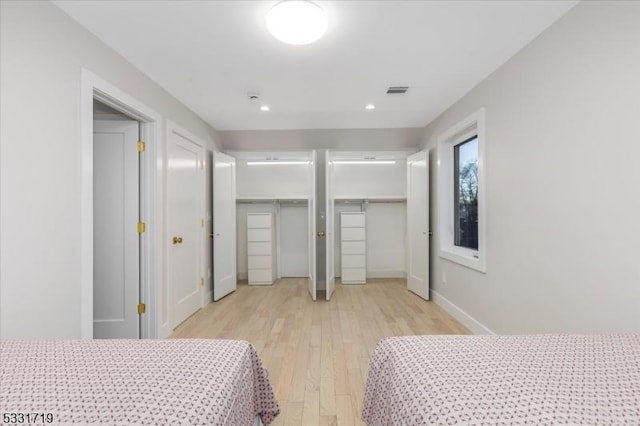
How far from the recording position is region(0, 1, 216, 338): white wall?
4.54 feet

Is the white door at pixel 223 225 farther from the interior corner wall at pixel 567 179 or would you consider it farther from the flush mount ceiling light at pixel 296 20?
the interior corner wall at pixel 567 179

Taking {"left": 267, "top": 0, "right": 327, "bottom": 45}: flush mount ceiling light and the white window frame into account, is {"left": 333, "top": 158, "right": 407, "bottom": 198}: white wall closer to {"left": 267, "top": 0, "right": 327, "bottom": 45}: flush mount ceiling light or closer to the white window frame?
the white window frame

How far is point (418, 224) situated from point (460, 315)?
135 centimetres

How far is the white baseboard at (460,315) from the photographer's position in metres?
2.71

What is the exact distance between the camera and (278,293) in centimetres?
422

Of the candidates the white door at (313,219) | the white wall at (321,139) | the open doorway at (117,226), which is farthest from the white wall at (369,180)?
the open doorway at (117,226)

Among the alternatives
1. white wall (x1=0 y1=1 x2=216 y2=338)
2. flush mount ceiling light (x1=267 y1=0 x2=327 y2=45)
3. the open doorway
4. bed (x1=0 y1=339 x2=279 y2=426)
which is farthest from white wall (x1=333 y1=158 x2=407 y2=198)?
bed (x1=0 y1=339 x2=279 y2=426)

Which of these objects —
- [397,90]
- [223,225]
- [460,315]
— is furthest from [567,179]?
[223,225]

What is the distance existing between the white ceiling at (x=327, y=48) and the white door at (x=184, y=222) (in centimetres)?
60

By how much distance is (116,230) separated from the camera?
2582mm

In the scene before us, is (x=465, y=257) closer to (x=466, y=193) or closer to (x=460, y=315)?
(x=460, y=315)

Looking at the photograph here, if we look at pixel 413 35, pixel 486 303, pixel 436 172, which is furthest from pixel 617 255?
pixel 436 172

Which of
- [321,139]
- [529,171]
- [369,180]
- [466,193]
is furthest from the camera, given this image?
[369,180]

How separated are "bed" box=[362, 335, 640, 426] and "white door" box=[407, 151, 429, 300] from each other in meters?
2.80
